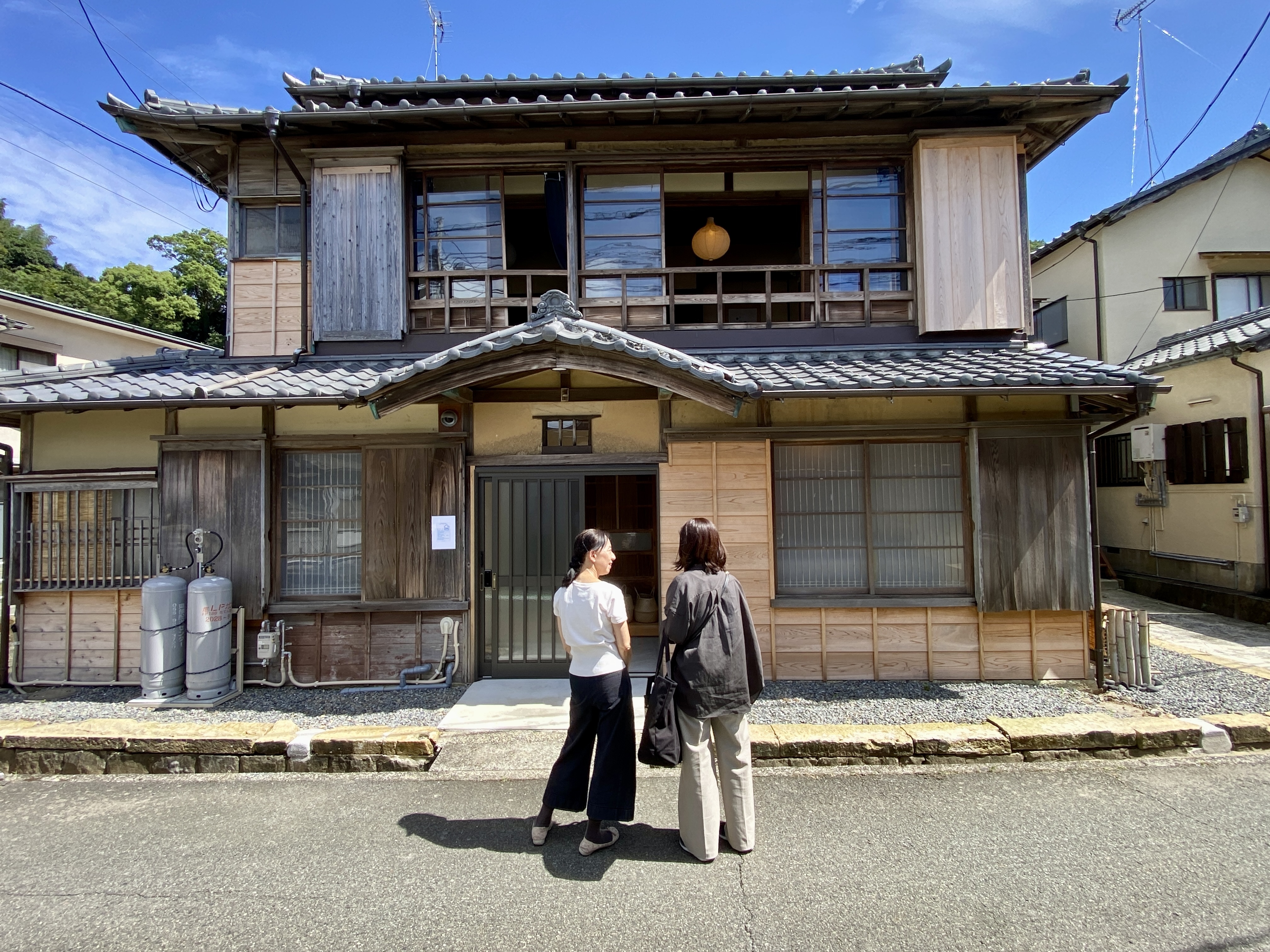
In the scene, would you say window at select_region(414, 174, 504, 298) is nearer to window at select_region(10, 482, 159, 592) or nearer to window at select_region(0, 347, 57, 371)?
window at select_region(10, 482, 159, 592)

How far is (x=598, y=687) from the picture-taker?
3.80 meters

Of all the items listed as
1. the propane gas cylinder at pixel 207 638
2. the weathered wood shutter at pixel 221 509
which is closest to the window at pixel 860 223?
the weathered wood shutter at pixel 221 509

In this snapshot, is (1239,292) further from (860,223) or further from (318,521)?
(318,521)

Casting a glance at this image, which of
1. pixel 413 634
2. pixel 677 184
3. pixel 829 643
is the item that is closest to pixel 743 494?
pixel 829 643

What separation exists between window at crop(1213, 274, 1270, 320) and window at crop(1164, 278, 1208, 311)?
28 cm

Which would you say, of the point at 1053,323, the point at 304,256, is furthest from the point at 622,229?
the point at 1053,323

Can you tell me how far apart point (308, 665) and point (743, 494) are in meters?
5.33

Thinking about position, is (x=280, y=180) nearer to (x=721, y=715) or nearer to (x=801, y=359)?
(x=801, y=359)

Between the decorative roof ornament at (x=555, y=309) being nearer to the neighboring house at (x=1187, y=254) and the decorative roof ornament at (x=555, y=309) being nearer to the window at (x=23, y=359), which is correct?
the neighboring house at (x=1187, y=254)

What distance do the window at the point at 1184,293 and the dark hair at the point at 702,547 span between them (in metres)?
16.1

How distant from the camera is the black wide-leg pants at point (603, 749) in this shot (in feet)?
12.5

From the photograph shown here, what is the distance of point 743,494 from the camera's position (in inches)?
272

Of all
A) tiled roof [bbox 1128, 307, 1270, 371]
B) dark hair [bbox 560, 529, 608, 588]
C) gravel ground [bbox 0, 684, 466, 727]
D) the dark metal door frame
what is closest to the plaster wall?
gravel ground [bbox 0, 684, 466, 727]

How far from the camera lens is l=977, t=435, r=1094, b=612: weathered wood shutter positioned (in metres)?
6.73
